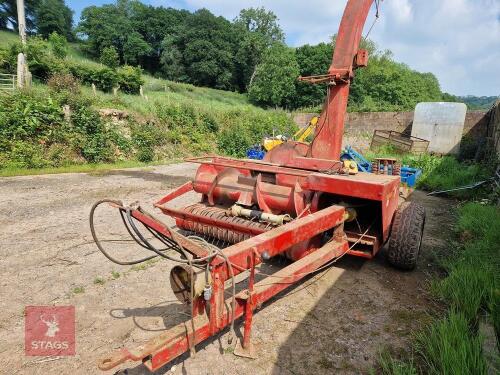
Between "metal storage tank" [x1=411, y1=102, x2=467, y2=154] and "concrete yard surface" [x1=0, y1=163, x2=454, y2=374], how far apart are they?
1232 cm

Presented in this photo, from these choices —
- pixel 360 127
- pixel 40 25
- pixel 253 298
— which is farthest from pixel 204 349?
pixel 40 25

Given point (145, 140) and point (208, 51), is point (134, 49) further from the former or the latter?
point (145, 140)

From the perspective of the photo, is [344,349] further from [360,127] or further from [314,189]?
[360,127]

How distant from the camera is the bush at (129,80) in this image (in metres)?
20.5

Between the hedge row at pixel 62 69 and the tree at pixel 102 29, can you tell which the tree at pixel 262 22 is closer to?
the tree at pixel 102 29

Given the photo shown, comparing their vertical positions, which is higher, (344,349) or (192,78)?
(192,78)

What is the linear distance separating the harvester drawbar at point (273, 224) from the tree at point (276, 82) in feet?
109

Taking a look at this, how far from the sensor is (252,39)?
163ft

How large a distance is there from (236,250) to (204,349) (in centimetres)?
91

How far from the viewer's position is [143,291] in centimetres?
330

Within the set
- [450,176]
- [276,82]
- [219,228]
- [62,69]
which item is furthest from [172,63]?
[219,228]

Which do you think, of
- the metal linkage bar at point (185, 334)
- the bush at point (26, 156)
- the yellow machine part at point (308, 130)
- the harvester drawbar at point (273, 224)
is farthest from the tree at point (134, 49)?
the metal linkage bar at point (185, 334)

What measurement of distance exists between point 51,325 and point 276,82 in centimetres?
3666
